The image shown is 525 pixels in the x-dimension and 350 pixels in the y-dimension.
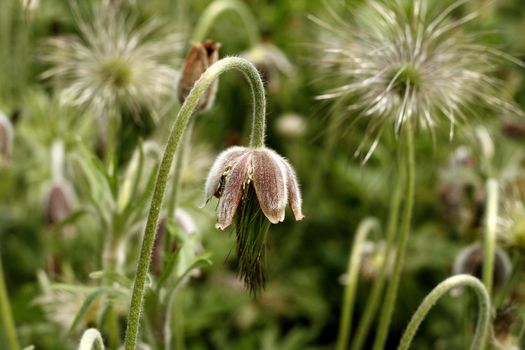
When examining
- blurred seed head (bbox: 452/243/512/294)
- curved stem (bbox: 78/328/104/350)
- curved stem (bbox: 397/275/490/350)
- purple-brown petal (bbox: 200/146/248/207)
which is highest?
purple-brown petal (bbox: 200/146/248/207)

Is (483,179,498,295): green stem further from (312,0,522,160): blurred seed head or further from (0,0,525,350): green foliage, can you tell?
(312,0,522,160): blurred seed head

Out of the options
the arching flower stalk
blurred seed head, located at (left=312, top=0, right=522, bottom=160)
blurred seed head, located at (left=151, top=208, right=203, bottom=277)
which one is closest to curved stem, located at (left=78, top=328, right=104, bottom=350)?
the arching flower stalk

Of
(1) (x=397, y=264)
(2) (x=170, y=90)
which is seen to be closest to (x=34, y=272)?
(2) (x=170, y=90)

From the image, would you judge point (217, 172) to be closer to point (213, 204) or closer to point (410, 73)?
point (410, 73)

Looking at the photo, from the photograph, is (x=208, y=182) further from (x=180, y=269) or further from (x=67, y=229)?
(x=67, y=229)

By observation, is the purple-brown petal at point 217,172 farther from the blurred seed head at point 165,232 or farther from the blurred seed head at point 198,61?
the blurred seed head at point 165,232

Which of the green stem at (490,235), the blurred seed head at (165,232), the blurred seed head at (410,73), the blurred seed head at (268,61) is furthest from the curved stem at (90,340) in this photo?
the blurred seed head at (268,61)

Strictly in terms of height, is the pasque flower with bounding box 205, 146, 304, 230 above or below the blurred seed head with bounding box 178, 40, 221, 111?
below
